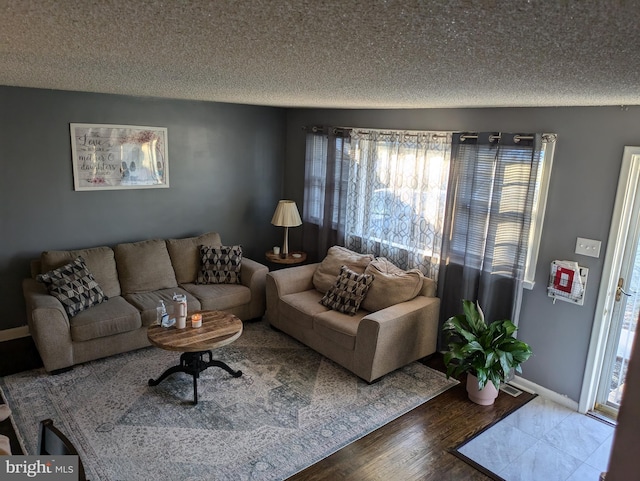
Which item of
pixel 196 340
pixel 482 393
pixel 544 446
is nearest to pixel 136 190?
pixel 196 340

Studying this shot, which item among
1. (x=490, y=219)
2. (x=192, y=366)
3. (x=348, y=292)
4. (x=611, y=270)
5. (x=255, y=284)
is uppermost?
(x=490, y=219)

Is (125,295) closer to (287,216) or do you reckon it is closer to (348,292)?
(287,216)

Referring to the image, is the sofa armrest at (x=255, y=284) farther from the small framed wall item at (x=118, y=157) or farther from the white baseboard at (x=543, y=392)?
the white baseboard at (x=543, y=392)

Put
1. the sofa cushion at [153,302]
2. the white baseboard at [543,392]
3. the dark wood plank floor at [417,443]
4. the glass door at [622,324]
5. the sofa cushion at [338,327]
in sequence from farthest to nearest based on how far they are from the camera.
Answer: the sofa cushion at [153,302] → the sofa cushion at [338,327] → the white baseboard at [543,392] → the glass door at [622,324] → the dark wood plank floor at [417,443]

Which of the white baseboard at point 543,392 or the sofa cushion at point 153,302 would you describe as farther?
the sofa cushion at point 153,302

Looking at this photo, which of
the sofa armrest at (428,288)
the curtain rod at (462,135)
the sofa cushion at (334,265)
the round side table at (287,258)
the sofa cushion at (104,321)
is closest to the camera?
the curtain rod at (462,135)

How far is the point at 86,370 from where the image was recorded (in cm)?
380

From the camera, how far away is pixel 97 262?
4316mm

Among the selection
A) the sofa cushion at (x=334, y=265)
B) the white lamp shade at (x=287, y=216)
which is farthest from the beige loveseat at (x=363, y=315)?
the white lamp shade at (x=287, y=216)

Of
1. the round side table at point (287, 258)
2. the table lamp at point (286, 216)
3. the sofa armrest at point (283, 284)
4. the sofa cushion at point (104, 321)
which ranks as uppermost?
the table lamp at point (286, 216)

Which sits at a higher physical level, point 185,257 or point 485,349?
point 185,257

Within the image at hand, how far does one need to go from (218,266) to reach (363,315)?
1.65 meters

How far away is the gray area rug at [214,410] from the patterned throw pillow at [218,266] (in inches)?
33.2

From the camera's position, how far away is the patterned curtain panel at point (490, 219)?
3.63m
